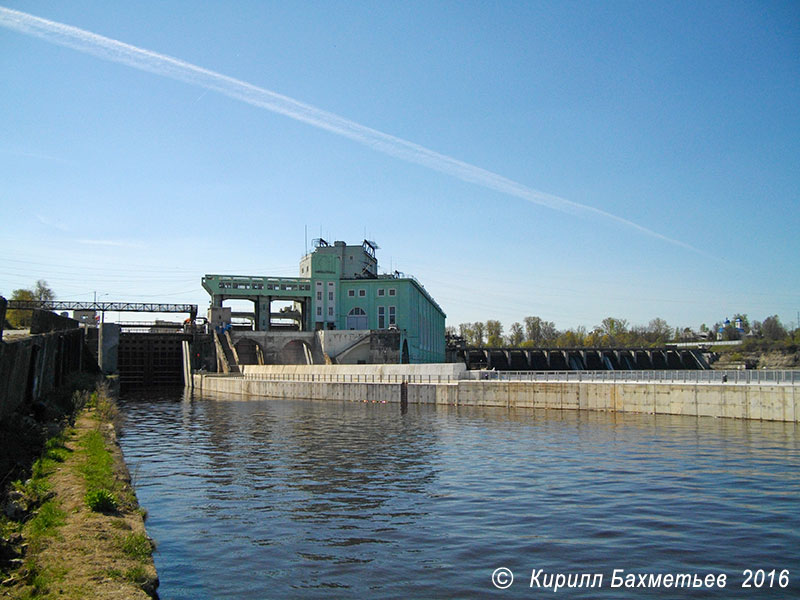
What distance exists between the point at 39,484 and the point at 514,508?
1036 cm

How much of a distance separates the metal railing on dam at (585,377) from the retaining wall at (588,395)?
2.69ft

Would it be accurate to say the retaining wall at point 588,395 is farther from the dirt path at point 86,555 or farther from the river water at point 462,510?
the dirt path at point 86,555

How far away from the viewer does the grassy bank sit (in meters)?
8.34

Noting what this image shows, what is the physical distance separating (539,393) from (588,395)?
346cm

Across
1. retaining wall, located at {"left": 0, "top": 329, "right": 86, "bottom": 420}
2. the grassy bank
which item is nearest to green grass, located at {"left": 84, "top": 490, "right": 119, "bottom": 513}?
the grassy bank

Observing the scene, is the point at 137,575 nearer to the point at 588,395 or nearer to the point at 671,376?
the point at 588,395

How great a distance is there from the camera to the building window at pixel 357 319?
81375mm

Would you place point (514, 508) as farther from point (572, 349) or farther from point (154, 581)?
point (572, 349)

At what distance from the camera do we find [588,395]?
140ft

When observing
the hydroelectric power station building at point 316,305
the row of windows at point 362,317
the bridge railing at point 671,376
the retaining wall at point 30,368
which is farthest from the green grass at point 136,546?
the row of windows at point 362,317

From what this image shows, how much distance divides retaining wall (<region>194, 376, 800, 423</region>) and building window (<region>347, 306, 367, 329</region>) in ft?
70.5

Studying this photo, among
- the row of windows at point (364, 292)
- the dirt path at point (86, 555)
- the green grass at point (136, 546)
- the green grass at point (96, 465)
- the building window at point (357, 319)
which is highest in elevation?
the row of windows at point (364, 292)
